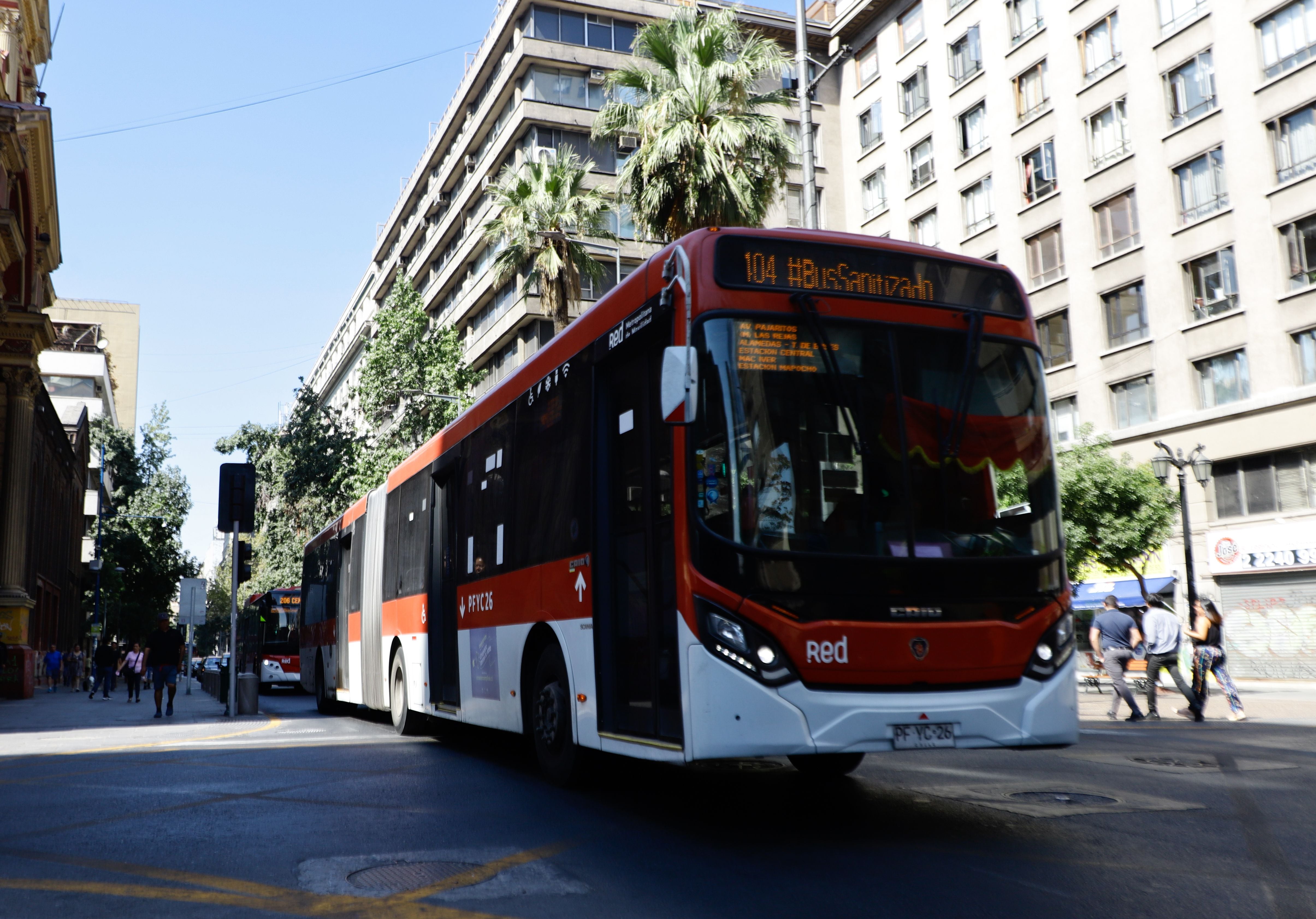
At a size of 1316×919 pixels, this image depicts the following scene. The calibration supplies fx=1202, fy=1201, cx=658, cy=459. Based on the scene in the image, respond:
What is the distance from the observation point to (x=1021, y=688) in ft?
21.6

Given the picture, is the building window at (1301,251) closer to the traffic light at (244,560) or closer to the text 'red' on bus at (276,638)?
the traffic light at (244,560)

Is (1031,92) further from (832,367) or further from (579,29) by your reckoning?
(832,367)

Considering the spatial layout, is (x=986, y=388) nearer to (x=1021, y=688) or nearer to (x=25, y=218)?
(x=1021, y=688)

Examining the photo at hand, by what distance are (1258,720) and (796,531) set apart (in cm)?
1280

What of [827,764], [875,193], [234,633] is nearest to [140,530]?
[875,193]

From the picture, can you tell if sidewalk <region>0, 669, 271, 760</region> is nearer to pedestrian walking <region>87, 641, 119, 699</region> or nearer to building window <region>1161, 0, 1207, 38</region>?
pedestrian walking <region>87, 641, 119, 699</region>

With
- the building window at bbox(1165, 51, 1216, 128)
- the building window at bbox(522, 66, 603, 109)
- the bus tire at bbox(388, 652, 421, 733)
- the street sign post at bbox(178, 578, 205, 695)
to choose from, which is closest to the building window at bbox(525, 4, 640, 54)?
the building window at bbox(522, 66, 603, 109)

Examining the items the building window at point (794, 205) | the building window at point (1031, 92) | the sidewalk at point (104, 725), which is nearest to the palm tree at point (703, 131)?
the sidewalk at point (104, 725)

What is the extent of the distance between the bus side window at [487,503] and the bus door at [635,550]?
81.8 inches

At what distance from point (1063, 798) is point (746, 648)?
325 cm

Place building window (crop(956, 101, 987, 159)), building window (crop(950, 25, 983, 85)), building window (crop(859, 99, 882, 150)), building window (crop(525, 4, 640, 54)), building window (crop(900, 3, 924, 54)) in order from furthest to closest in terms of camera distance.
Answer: building window (crop(525, 4, 640, 54))
building window (crop(859, 99, 882, 150))
building window (crop(900, 3, 924, 54))
building window (crop(950, 25, 983, 85))
building window (crop(956, 101, 987, 159))

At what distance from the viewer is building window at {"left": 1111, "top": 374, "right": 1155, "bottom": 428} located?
32.5 metres

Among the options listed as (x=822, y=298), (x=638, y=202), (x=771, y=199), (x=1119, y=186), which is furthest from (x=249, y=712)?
(x=1119, y=186)

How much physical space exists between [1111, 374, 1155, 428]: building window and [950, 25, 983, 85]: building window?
41.7 ft
